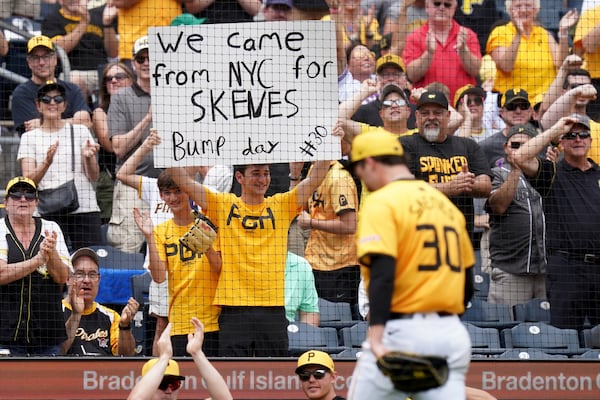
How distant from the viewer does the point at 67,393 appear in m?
9.57

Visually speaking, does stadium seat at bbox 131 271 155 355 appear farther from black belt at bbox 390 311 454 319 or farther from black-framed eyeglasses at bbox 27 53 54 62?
black belt at bbox 390 311 454 319

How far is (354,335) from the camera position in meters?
10.1

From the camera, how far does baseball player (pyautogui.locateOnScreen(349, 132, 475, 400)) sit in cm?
584

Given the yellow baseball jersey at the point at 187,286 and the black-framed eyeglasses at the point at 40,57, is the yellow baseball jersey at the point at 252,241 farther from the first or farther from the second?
the black-framed eyeglasses at the point at 40,57

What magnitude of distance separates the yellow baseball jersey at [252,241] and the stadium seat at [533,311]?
243 centimetres

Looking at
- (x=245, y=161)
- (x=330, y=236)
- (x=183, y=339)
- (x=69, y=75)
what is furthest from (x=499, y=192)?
(x=69, y=75)

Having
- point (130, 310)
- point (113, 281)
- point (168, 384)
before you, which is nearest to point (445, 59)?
point (113, 281)

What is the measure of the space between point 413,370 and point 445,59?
7.24 m

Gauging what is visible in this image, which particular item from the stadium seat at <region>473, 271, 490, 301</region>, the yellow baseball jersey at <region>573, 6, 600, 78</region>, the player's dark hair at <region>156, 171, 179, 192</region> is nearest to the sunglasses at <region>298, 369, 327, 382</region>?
the player's dark hair at <region>156, 171, 179, 192</region>

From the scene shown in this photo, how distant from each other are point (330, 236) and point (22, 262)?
2.62 m

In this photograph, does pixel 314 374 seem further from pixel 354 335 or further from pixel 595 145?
pixel 595 145

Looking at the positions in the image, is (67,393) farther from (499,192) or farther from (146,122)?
(499,192)

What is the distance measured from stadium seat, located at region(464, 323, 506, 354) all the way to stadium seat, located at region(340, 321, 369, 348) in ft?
2.96

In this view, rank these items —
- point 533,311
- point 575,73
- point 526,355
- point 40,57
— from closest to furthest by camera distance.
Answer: point 526,355
point 533,311
point 40,57
point 575,73
